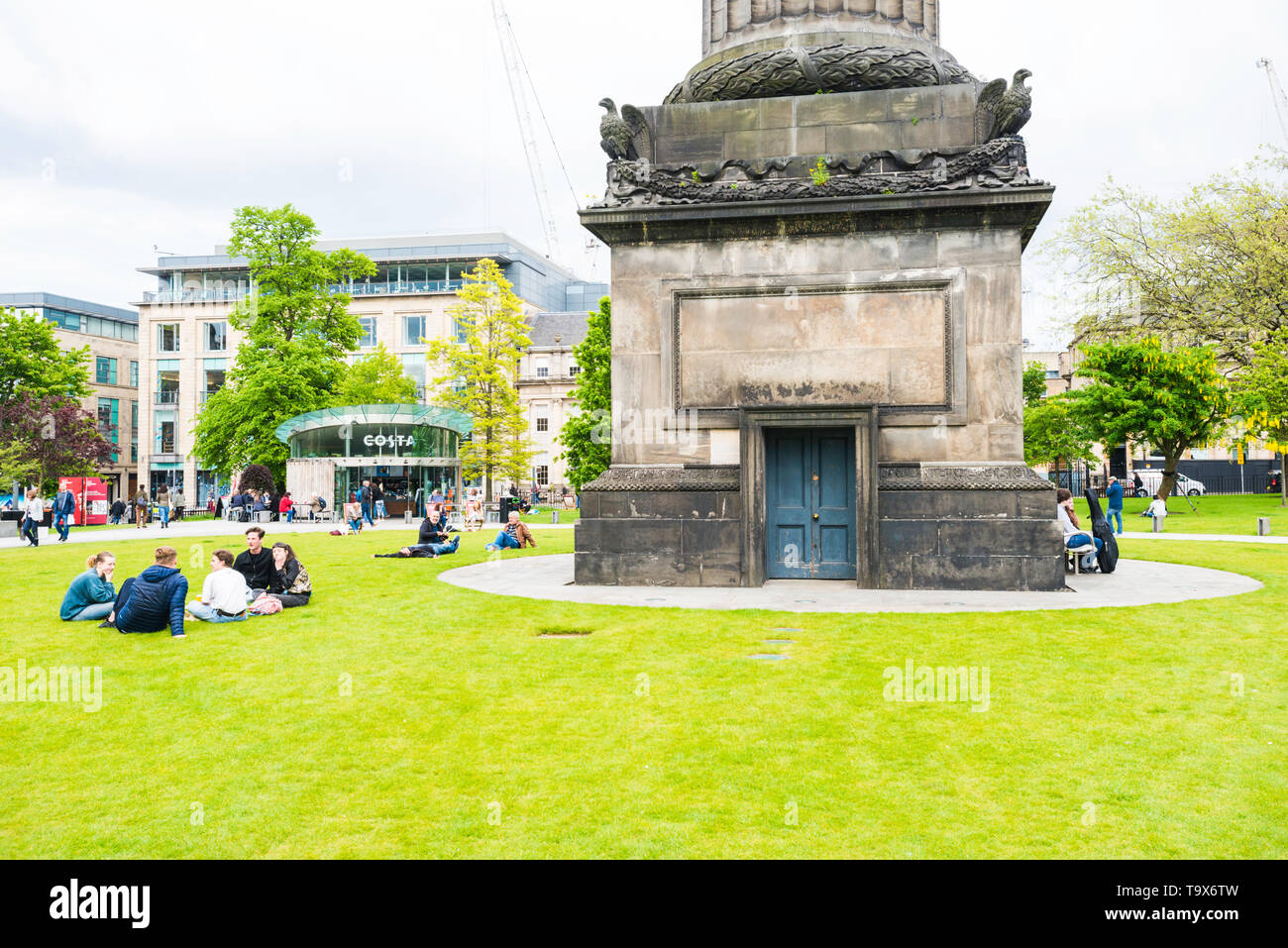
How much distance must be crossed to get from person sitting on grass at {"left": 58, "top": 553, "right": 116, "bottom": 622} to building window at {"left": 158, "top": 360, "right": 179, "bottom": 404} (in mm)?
83744

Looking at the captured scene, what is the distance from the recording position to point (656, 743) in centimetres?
677

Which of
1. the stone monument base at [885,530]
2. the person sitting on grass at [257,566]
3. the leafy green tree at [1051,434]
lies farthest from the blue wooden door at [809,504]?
the leafy green tree at [1051,434]

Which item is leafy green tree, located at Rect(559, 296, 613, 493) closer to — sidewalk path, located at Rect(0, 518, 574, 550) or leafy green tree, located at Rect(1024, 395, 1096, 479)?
sidewalk path, located at Rect(0, 518, 574, 550)

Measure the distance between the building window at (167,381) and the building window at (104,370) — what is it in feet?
28.0

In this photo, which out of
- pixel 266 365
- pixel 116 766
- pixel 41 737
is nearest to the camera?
pixel 116 766

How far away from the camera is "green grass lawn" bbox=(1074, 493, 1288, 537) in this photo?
107 feet

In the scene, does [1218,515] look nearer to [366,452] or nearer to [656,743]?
[366,452]

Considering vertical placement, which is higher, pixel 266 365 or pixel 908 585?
pixel 266 365

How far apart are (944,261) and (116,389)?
9743cm

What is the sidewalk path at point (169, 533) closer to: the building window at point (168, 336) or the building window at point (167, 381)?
Answer: the building window at point (167, 381)
